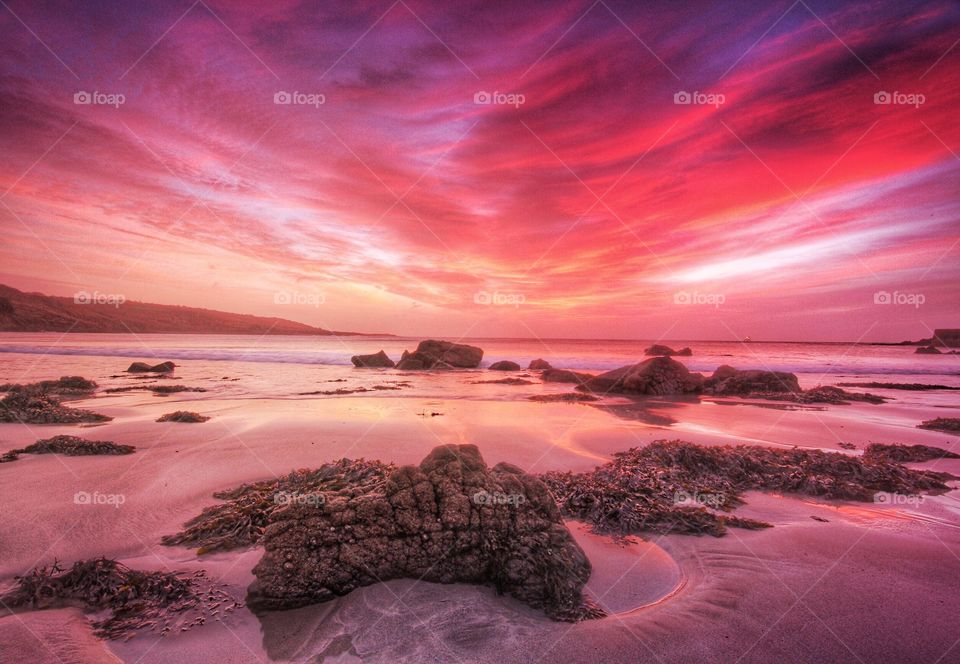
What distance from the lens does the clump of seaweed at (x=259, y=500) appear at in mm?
4730

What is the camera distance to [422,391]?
2031cm

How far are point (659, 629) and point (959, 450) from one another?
11.8 meters

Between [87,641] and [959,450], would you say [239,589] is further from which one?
[959,450]

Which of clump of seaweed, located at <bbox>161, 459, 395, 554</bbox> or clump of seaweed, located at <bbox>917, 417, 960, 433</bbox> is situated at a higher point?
clump of seaweed, located at <bbox>917, 417, 960, 433</bbox>

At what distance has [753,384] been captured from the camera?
798 inches

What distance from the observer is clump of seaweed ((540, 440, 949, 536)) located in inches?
219

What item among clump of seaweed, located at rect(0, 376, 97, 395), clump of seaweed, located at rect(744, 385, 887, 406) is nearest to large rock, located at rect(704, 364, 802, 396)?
clump of seaweed, located at rect(744, 385, 887, 406)

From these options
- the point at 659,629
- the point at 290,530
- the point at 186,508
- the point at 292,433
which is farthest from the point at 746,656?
the point at 292,433

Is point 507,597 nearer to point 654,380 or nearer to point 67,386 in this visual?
point 654,380

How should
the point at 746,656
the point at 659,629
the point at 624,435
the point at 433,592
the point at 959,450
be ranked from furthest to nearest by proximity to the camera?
the point at 624,435
the point at 959,450
the point at 433,592
the point at 659,629
the point at 746,656

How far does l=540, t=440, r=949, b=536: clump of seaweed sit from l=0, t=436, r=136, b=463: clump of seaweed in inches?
340
